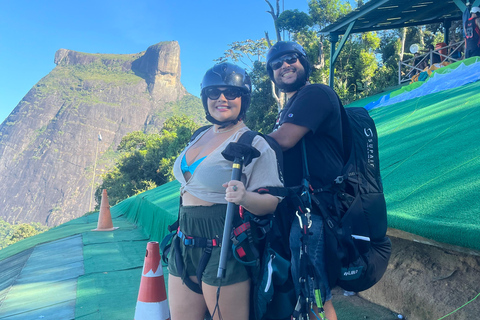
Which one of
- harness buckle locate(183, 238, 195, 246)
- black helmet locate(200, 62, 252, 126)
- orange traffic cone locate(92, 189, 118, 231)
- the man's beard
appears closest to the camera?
harness buckle locate(183, 238, 195, 246)

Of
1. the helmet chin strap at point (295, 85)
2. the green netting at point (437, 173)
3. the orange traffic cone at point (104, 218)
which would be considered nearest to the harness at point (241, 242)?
the helmet chin strap at point (295, 85)

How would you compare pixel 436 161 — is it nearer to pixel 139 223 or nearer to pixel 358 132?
pixel 358 132

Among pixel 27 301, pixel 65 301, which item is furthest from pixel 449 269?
pixel 27 301

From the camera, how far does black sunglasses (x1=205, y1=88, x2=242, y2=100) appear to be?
188 cm

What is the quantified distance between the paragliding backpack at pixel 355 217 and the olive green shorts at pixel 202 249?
40 centimetres

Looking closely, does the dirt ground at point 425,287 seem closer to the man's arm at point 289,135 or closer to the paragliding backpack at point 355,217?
the paragliding backpack at point 355,217

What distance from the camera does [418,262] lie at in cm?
269

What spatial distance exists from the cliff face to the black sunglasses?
120 m

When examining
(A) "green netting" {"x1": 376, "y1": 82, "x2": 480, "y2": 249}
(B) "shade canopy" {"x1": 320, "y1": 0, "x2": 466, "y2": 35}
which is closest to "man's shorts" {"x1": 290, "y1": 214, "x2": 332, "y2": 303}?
(A) "green netting" {"x1": 376, "y1": 82, "x2": 480, "y2": 249}

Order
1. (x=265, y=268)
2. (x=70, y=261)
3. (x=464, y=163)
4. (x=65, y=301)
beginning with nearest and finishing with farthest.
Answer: (x=265, y=268) → (x=464, y=163) → (x=65, y=301) → (x=70, y=261)

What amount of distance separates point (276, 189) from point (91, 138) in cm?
13776

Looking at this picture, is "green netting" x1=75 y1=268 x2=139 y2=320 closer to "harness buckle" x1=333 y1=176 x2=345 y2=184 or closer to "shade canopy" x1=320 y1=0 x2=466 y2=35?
"harness buckle" x1=333 y1=176 x2=345 y2=184

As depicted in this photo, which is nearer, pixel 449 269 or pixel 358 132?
pixel 358 132

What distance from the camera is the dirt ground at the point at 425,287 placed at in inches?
89.2
